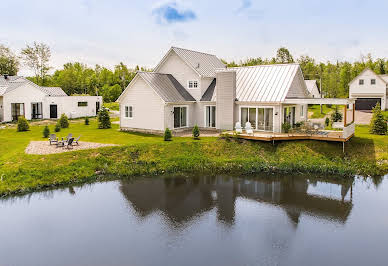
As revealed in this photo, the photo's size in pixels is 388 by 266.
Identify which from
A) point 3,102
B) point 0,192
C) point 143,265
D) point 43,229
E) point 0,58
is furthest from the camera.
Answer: point 0,58

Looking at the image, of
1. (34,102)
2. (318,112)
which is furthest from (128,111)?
(318,112)

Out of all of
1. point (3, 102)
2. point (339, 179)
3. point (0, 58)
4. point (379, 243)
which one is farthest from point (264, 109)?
point (0, 58)

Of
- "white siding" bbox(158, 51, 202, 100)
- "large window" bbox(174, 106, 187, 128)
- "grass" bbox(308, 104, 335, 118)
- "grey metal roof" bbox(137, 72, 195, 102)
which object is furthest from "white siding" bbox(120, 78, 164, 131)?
"grass" bbox(308, 104, 335, 118)

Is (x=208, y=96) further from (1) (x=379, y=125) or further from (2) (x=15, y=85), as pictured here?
(2) (x=15, y=85)

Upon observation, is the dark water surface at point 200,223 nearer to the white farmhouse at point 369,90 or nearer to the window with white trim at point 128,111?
the window with white trim at point 128,111

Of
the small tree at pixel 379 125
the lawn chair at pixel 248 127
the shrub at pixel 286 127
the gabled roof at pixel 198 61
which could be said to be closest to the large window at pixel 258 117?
the shrub at pixel 286 127

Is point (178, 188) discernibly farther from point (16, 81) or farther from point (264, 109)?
point (16, 81)
